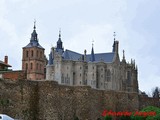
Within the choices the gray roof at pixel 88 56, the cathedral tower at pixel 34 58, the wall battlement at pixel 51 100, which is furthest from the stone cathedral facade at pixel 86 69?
the wall battlement at pixel 51 100

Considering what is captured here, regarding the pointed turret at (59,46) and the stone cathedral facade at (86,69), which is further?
the pointed turret at (59,46)

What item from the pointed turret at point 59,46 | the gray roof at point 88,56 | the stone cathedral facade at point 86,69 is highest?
the pointed turret at point 59,46

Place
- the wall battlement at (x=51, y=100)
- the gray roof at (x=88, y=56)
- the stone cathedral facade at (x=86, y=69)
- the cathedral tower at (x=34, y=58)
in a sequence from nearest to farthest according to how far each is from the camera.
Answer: the wall battlement at (x=51, y=100), the stone cathedral facade at (x=86, y=69), the gray roof at (x=88, y=56), the cathedral tower at (x=34, y=58)

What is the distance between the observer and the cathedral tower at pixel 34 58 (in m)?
122

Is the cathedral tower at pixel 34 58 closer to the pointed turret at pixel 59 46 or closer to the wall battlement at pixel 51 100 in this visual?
the pointed turret at pixel 59 46

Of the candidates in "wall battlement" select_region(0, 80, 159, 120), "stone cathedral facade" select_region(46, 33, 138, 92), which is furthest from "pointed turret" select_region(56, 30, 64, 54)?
"wall battlement" select_region(0, 80, 159, 120)

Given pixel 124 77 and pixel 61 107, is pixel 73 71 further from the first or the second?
pixel 61 107

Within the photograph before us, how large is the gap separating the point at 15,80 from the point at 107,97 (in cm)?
1205

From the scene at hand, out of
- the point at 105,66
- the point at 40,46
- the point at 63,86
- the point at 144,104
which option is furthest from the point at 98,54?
the point at 63,86

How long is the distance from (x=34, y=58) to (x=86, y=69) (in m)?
17.4

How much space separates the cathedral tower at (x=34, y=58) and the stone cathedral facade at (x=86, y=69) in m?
6.91

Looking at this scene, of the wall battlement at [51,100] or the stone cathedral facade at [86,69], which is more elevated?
the stone cathedral facade at [86,69]

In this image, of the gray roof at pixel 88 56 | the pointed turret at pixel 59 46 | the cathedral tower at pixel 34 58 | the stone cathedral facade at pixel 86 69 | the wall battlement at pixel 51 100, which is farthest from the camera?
the cathedral tower at pixel 34 58

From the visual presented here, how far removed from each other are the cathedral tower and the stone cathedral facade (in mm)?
6911
